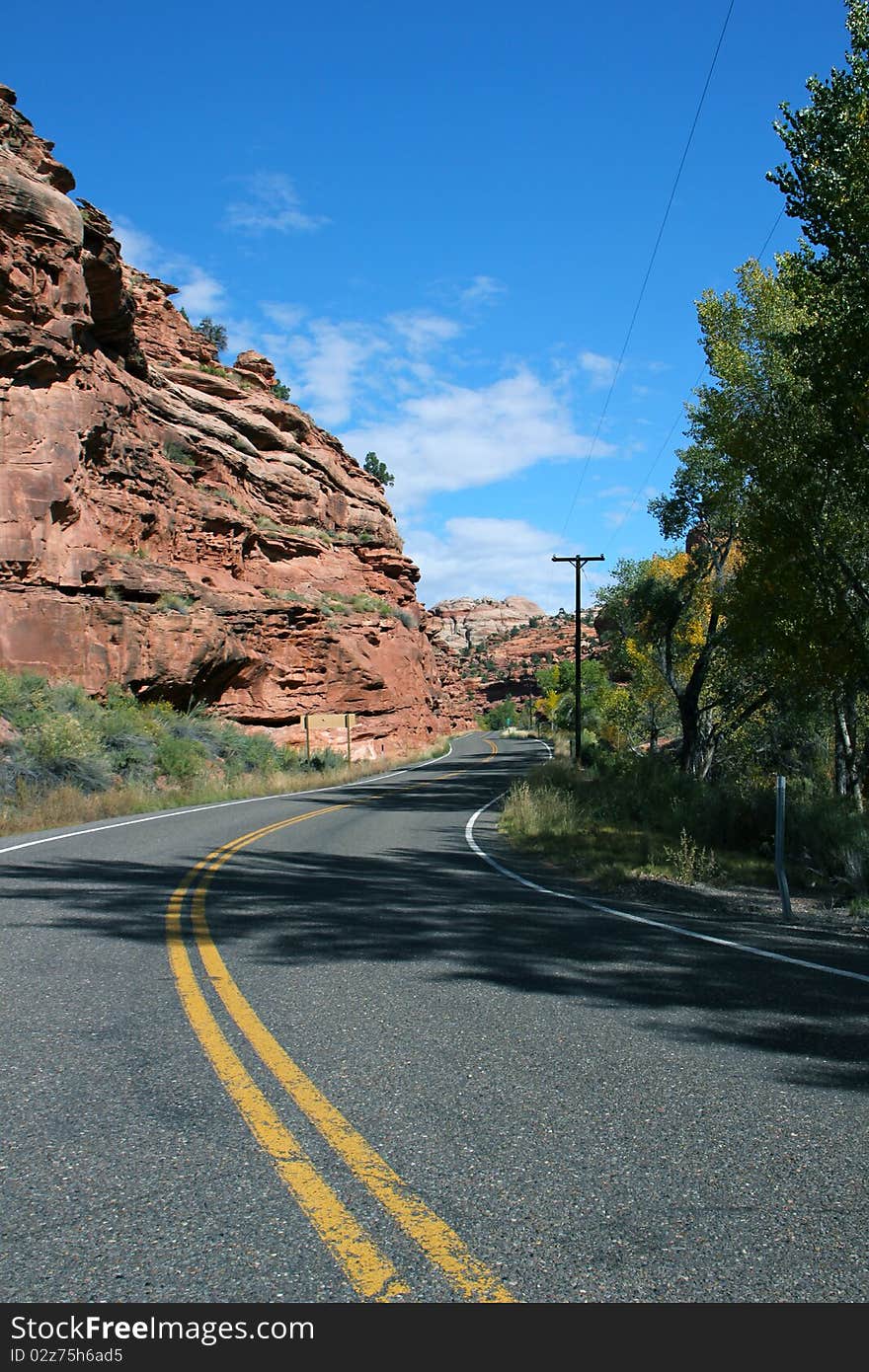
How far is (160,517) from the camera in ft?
113

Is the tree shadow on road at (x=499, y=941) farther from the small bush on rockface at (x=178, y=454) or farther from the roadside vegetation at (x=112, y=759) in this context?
the small bush on rockface at (x=178, y=454)

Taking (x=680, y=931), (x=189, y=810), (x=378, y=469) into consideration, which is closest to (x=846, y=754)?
(x=189, y=810)

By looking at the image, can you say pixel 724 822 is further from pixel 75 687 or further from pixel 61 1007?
pixel 75 687

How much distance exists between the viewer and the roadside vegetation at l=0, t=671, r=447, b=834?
62.5 ft

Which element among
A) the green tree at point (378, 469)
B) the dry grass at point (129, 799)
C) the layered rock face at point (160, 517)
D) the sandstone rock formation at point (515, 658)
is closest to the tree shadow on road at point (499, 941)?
the dry grass at point (129, 799)

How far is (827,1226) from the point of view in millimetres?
3166

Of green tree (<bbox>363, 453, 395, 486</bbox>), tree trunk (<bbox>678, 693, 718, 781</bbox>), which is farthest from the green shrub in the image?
green tree (<bbox>363, 453, 395, 486</bbox>)

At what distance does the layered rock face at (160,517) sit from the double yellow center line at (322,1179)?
73.7ft

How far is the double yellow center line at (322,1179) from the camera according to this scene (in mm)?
2797

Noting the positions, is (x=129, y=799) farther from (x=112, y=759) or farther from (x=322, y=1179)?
(x=322, y=1179)

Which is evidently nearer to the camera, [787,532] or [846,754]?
[787,532]

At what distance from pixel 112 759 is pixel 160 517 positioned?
13146 millimetres

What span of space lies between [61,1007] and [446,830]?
44.8ft

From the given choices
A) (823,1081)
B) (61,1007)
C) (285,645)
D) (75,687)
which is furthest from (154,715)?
(823,1081)
